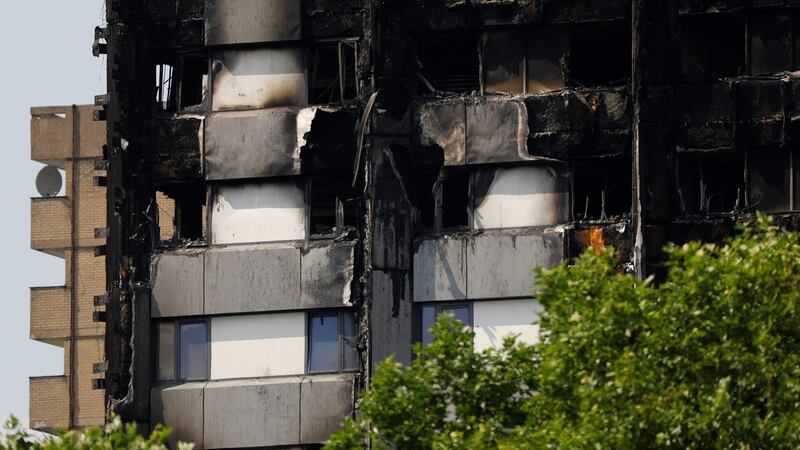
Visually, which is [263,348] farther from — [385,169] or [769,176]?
[769,176]

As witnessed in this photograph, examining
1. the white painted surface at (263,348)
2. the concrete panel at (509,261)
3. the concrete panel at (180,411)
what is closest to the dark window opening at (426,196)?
the concrete panel at (509,261)

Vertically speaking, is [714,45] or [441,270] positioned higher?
[714,45]

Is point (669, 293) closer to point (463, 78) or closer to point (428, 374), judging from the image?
point (428, 374)

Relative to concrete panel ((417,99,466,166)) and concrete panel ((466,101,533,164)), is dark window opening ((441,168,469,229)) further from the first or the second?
concrete panel ((466,101,533,164))

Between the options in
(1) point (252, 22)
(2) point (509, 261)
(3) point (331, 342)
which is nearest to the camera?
(2) point (509, 261)

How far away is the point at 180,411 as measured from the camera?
63812 mm

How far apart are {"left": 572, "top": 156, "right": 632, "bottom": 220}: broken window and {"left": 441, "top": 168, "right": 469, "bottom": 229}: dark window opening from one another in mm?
2730

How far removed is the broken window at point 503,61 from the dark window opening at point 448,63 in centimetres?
47

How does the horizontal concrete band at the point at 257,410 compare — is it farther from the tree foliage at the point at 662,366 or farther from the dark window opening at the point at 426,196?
the tree foliage at the point at 662,366

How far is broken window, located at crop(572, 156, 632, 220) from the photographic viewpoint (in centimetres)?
6372

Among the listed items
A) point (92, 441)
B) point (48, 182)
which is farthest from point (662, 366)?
point (48, 182)

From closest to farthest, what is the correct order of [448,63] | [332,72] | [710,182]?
[710,182] → [448,63] → [332,72]

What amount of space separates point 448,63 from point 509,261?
563 centimetres

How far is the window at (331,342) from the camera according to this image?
6359cm
